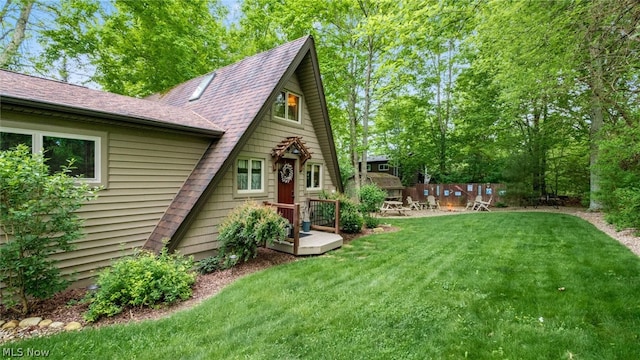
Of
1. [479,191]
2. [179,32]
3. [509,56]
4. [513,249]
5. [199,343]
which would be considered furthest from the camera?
[479,191]

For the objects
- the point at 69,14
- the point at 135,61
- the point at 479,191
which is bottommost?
the point at 479,191

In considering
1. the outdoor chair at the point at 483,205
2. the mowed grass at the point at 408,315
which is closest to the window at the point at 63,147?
the mowed grass at the point at 408,315

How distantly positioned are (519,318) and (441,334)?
1.09 metres

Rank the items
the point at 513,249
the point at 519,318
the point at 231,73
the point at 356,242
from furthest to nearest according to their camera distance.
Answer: the point at 231,73
the point at 356,242
the point at 513,249
the point at 519,318

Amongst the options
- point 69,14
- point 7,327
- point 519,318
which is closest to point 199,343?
point 7,327

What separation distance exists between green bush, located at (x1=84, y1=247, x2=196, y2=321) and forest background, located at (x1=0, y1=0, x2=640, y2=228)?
240 inches

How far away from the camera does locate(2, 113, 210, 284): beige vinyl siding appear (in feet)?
16.0

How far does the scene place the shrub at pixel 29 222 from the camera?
3.64 metres

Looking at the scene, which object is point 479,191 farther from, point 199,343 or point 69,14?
point 69,14

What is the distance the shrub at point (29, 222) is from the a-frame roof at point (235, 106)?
1.72 meters

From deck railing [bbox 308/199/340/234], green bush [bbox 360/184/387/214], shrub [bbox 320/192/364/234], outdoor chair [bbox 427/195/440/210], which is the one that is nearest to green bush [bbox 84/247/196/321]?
deck railing [bbox 308/199/340/234]

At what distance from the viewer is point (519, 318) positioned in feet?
11.1

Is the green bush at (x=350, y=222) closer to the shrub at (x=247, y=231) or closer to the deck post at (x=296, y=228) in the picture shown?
the deck post at (x=296, y=228)

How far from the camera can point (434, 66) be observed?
20.5 meters
